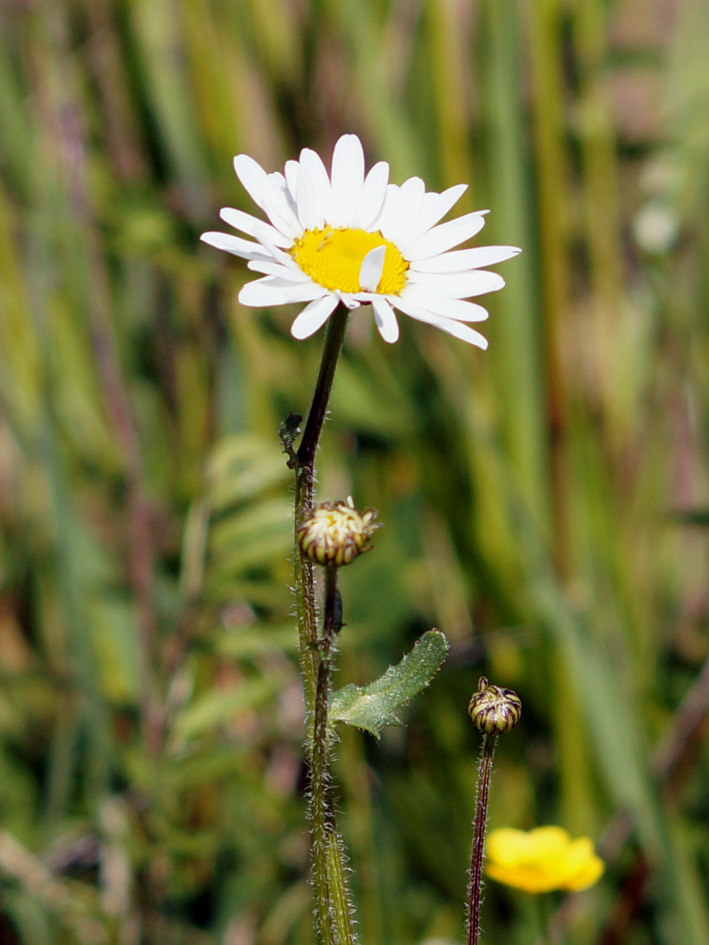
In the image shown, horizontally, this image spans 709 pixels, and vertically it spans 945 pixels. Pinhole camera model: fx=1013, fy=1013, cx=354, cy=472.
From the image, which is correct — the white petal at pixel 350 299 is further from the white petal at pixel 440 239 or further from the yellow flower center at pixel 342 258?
the white petal at pixel 440 239

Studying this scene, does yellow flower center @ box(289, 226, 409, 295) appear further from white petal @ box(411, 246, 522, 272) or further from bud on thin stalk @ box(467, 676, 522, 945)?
bud on thin stalk @ box(467, 676, 522, 945)

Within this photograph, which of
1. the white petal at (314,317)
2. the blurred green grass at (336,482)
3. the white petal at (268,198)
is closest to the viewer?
the white petal at (314,317)

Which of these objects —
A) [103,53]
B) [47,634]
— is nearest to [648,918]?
[47,634]

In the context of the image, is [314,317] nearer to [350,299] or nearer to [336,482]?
[350,299]

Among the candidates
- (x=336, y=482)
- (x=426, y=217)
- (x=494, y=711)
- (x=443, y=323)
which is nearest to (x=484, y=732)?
(x=494, y=711)

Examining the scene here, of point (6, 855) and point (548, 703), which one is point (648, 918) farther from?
point (6, 855)

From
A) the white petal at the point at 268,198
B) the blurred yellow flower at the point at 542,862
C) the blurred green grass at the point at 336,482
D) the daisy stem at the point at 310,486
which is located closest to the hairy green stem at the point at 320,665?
the daisy stem at the point at 310,486

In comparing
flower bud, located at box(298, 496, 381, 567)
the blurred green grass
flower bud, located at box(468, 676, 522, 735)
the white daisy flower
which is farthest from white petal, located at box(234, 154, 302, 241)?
the blurred green grass
